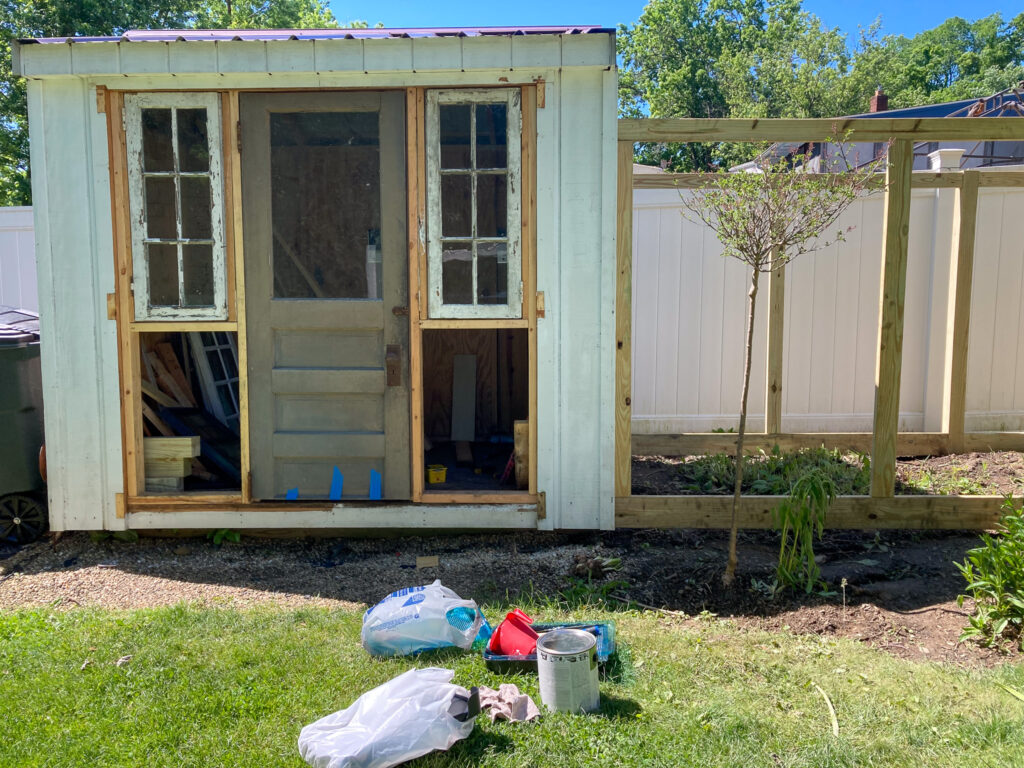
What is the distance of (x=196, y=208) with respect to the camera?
15.7ft

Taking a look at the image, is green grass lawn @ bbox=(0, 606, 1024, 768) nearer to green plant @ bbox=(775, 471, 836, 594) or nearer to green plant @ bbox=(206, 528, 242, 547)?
green plant @ bbox=(775, 471, 836, 594)

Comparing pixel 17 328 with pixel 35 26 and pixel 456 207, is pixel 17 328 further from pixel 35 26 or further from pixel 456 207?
pixel 35 26

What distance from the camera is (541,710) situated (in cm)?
282

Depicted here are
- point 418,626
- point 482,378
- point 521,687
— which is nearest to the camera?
point 521,687

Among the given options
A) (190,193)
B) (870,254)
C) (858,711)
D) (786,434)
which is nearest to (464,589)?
(858,711)

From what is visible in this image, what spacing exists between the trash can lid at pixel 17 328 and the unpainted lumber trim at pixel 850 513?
151 inches

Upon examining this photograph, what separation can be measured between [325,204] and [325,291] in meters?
0.51

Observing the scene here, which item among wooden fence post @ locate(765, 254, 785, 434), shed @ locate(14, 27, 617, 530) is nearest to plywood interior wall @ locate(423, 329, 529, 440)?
wooden fence post @ locate(765, 254, 785, 434)

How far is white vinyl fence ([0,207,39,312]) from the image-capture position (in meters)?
8.55

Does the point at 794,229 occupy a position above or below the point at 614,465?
above

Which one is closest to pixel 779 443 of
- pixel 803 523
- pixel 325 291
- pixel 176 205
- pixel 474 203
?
pixel 803 523

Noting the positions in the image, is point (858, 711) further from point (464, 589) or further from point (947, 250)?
point (947, 250)

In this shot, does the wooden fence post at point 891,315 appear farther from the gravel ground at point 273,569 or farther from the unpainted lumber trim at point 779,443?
the gravel ground at point 273,569

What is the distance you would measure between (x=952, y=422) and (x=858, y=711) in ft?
14.8
